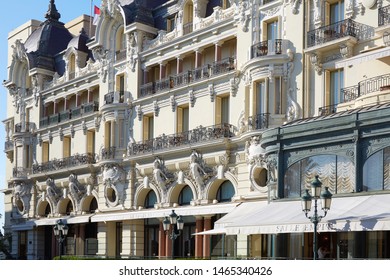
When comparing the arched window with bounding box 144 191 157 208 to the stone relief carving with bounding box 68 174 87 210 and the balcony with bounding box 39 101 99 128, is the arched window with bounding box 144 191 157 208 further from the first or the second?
the balcony with bounding box 39 101 99 128

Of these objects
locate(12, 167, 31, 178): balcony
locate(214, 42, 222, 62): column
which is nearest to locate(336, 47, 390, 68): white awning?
locate(214, 42, 222, 62): column

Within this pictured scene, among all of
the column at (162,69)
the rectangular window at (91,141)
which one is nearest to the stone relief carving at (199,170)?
the column at (162,69)

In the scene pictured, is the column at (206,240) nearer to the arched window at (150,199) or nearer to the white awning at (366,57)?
the arched window at (150,199)

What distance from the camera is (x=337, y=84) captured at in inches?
1195

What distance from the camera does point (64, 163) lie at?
1882 inches

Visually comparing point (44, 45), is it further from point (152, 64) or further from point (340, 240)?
point (340, 240)

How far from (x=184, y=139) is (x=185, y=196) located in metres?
3.21

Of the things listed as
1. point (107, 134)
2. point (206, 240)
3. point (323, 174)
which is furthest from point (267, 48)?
point (107, 134)

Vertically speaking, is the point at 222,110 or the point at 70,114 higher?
the point at 70,114

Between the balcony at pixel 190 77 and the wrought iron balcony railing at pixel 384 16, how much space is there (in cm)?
880

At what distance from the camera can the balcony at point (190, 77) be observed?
35.6 m

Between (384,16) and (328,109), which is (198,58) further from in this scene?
(384,16)
